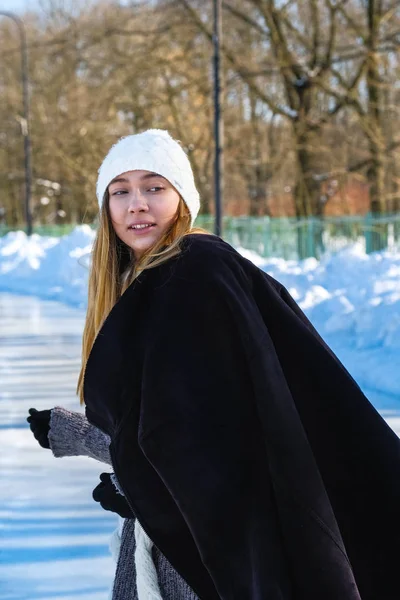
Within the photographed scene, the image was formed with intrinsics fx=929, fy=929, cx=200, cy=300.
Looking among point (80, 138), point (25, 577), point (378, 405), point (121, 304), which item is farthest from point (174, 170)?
point (80, 138)

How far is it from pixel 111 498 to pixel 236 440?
0.41m

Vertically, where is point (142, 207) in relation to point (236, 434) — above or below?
above

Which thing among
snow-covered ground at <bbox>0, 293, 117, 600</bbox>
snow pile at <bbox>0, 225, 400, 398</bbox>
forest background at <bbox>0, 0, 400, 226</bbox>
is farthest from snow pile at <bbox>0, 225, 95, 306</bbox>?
snow-covered ground at <bbox>0, 293, 117, 600</bbox>

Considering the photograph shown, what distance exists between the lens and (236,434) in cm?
155

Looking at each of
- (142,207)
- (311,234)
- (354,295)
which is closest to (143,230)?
(142,207)

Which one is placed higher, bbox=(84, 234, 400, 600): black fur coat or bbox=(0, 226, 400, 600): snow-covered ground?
bbox=(84, 234, 400, 600): black fur coat

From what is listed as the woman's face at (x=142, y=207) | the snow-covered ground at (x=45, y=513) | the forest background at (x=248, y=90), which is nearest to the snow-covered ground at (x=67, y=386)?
the snow-covered ground at (x=45, y=513)

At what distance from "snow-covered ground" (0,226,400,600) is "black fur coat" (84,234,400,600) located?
95 cm

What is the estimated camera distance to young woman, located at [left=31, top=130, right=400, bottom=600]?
1521 millimetres

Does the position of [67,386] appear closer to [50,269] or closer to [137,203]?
[137,203]

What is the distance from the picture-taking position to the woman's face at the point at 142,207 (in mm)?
1796

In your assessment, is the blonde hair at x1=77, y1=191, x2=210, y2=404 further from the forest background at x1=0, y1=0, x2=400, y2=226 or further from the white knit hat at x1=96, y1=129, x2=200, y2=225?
the forest background at x1=0, y1=0, x2=400, y2=226

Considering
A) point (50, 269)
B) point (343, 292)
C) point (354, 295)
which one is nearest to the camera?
point (354, 295)

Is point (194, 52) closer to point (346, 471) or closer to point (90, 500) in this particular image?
point (90, 500)
